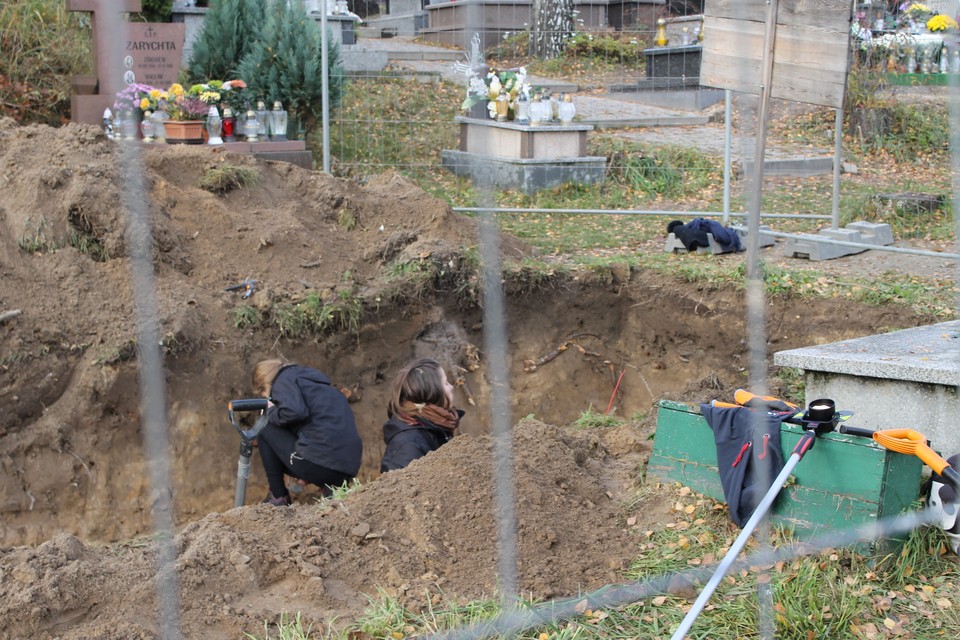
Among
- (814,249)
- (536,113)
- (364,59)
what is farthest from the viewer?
(364,59)

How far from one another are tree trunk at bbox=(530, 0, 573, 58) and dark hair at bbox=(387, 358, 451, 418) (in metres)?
7.98

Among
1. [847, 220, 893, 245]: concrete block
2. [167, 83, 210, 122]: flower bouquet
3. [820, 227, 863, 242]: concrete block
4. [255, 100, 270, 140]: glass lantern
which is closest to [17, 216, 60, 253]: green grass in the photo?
[167, 83, 210, 122]: flower bouquet

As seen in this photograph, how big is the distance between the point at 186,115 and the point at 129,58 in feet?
3.67

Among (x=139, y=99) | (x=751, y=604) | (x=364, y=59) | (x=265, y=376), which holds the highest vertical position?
(x=364, y=59)

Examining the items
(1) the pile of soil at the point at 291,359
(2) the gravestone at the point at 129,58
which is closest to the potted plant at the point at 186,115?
(2) the gravestone at the point at 129,58

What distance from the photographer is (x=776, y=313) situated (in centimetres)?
666

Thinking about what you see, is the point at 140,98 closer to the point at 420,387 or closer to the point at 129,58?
the point at 129,58

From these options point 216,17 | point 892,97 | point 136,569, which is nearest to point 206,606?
point 136,569

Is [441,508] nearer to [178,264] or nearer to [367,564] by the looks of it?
[367,564]

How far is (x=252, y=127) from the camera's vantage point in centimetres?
934

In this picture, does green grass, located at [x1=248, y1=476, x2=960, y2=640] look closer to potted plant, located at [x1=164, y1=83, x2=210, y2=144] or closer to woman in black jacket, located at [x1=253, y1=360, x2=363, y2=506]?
woman in black jacket, located at [x1=253, y1=360, x2=363, y2=506]

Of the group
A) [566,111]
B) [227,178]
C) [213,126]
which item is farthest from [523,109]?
[227,178]

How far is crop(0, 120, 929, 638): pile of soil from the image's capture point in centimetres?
339

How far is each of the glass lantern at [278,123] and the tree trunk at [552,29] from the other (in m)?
3.75
